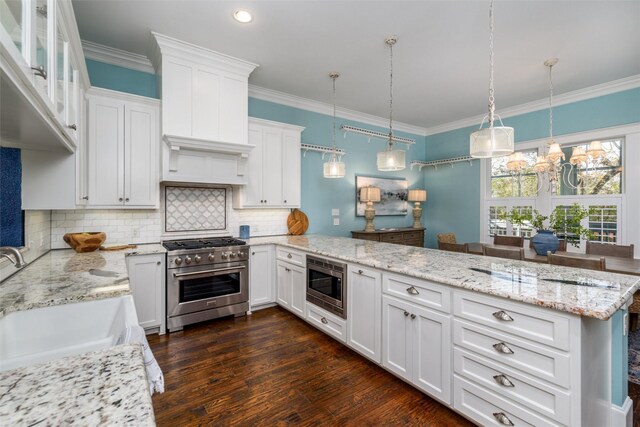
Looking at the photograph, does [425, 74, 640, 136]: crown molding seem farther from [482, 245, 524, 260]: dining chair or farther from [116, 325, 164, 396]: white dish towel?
[116, 325, 164, 396]: white dish towel

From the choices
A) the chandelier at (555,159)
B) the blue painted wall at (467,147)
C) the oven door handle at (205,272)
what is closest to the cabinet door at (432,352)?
the oven door handle at (205,272)

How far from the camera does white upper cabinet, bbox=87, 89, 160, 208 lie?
9.52 ft

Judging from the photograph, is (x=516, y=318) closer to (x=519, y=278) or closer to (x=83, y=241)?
(x=519, y=278)

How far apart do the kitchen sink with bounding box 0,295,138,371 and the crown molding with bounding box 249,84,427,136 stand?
11.3ft

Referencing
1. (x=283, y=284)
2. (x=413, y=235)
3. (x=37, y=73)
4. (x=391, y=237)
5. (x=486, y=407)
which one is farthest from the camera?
(x=413, y=235)

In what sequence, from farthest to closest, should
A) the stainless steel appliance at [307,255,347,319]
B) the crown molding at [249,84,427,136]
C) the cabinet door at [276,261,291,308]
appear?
the crown molding at [249,84,427,136] → the cabinet door at [276,261,291,308] → the stainless steel appliance at [307,255,347,319]

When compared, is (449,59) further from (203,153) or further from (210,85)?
(203,153)

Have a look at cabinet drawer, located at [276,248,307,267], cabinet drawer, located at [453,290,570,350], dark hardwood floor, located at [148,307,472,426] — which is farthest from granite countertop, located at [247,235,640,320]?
dark hardwood floor, located at [148,307,472,426]

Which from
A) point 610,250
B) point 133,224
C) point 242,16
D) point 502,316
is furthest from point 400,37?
point 133,224

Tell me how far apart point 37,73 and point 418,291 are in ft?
7.15

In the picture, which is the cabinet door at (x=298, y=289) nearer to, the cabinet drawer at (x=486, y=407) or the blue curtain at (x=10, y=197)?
the cabinet drawer at (x=486, y=407)

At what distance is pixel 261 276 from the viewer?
3691mm

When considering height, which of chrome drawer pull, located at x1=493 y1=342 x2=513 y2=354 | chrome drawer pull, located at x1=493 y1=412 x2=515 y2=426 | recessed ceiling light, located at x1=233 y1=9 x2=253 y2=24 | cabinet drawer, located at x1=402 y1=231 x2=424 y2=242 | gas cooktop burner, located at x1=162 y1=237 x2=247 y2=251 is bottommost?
chrome drawer pull, located at x1=493 y1=412 x2=515 y2=426

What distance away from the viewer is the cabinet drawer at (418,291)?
187 cm
